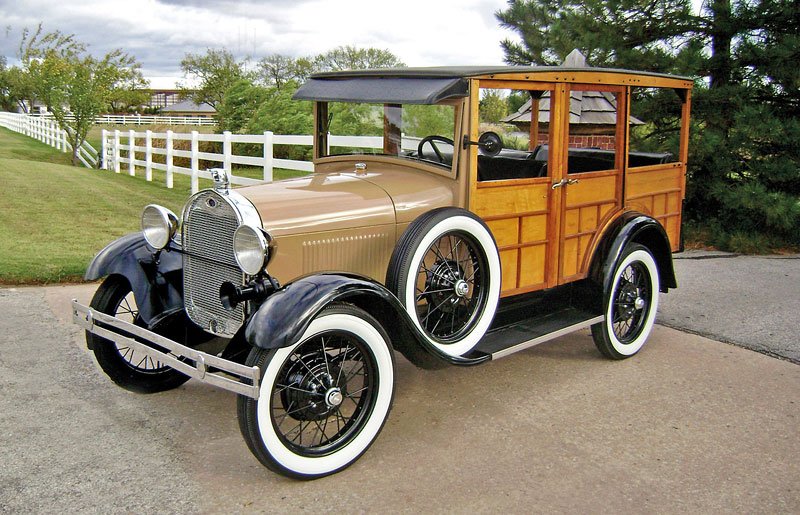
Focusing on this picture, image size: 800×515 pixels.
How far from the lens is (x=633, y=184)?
17.0 feet

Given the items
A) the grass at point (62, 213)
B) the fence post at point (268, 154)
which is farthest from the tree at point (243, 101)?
the fence post at point (268, 154)

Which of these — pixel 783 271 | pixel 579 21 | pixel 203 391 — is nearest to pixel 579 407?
pixel 203 391

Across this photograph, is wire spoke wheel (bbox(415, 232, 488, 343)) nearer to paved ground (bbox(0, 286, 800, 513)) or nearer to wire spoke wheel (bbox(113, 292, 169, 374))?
paved ground (bbox(0, 286, 800, 513))

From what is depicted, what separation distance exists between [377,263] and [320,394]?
0.93m

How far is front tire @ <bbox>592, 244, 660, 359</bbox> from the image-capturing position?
4.88 meters

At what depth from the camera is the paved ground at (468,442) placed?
10.4 feet

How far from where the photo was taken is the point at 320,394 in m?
3.39

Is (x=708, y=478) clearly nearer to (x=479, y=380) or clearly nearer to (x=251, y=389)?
(x=479, y=380)

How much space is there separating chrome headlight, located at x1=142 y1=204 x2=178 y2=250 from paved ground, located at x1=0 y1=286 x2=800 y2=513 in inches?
36.9

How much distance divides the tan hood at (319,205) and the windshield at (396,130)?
0.46 metres

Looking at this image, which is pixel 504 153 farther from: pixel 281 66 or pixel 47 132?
pixel 281 66

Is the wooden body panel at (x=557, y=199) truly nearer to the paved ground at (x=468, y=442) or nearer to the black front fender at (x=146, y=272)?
the paved ground at (x=468, y=442)

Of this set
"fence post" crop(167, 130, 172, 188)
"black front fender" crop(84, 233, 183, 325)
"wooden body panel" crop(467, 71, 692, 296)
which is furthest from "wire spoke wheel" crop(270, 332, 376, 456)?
"fence post" crop(167, 130, 172, 188)

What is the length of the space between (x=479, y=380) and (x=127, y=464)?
216cm
